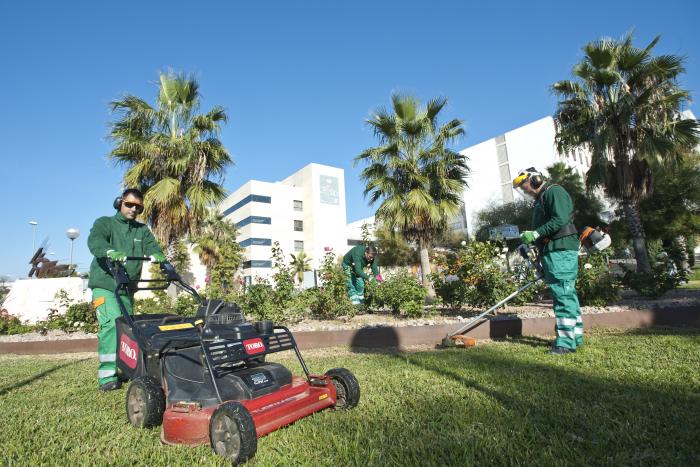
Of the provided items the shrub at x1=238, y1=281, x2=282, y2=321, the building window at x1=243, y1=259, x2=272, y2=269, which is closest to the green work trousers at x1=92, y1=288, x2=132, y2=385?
the shrub at x1=238, y1=281, x2=282, y2=321

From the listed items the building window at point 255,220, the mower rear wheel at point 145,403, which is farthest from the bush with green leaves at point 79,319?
the building window at point 255,220

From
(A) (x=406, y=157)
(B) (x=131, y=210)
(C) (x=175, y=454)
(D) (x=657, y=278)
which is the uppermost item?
(A) (x=406, y=157)

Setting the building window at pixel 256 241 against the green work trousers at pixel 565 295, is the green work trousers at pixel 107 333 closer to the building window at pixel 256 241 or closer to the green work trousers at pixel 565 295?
the green work trousers at pixel 565 295

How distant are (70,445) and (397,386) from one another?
→ 2.17m

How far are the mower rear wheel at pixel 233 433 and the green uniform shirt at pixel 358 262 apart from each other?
6.30 metres

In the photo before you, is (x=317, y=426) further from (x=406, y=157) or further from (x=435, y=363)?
(x=406, y=157)

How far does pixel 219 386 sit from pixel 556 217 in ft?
12.7

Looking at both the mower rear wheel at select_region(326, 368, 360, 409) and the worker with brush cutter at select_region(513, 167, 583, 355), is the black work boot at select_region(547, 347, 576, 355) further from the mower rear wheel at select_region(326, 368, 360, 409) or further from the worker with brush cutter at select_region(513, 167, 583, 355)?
the mower rear wheel at select_region(326, 368, 360, 409)

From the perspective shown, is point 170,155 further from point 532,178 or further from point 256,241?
point 256,241

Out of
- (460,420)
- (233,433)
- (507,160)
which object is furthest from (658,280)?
(507,160)

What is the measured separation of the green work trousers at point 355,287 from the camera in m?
7.88

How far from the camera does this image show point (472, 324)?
528 centimetres

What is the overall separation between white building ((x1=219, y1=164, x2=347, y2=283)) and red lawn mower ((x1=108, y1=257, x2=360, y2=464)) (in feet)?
172

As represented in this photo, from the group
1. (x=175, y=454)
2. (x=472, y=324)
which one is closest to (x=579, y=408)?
(x=175, y=454)
